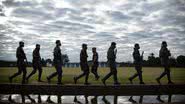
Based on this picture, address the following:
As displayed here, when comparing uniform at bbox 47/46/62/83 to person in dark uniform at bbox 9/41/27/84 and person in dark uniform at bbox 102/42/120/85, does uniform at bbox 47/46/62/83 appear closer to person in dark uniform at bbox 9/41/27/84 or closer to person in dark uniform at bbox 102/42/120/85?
person in dark uniform at bbox 9/41/27/84

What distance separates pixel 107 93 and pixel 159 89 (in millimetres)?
2031

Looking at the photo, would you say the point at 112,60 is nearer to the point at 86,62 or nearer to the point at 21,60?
the point at 86,62

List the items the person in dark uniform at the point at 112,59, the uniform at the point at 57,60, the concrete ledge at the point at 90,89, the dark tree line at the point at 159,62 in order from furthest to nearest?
the dark tree line at the point at 159,62, the uniform at the point at 57,60, the person in dark uniform at the point at 112,59, the concrete ledge at the point at 90,89

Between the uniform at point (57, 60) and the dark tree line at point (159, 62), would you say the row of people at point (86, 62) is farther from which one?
the dark tree line at point (159, 62)

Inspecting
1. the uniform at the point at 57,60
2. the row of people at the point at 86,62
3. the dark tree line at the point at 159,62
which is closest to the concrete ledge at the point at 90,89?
the row of people at the point at 86,62

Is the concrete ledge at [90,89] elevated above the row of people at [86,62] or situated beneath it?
situated beneath

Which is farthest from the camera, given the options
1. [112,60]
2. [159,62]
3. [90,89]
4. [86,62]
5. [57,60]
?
[159,62]

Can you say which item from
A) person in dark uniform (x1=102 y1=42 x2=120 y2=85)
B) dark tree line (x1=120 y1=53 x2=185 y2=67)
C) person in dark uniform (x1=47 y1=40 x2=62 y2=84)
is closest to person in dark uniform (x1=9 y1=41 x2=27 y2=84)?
person in dark uniform (x1=47 y1=40 x2=62 y2=84)

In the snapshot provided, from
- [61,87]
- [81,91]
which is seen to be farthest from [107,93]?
[61,87]

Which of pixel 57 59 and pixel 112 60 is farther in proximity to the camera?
pixel 57 59

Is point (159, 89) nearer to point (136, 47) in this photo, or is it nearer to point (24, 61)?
point (136, 47)

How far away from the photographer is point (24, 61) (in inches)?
572

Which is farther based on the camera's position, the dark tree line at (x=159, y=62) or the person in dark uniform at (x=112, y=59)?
the dark tree line at (x=159, y=62)

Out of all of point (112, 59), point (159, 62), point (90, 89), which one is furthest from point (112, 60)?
point (159, 62)
